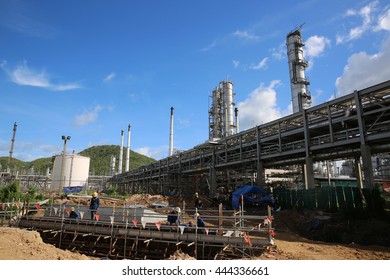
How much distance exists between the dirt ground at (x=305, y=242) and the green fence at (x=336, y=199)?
1652 millimetres

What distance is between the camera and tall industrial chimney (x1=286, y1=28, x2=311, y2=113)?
114ft

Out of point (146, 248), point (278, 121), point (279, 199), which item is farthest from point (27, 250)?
point (278, 121)

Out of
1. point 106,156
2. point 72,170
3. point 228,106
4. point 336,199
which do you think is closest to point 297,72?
point 228,106

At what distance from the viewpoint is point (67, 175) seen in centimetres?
6438

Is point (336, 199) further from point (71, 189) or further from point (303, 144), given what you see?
point (71, 189)

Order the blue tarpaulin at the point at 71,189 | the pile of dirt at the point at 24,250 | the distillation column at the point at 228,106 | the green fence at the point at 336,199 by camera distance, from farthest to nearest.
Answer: the blue tarpaulin at the point at 71,189 < the distillation column at the point at 228,106 < the green fence at the point at 336,199 < the pile of dirt at the point at 24,250

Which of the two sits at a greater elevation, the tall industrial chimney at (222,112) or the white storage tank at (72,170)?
the tall industrial chimney at (222,112)

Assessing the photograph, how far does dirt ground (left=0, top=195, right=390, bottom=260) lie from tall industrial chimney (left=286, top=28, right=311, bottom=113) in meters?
18.6

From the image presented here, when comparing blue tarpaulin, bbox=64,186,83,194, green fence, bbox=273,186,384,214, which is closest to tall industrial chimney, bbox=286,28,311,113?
green fence, bbox=273,186,384,214

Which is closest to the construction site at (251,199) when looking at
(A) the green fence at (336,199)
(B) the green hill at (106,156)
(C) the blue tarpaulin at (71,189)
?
(A) the green fence at (336,199)

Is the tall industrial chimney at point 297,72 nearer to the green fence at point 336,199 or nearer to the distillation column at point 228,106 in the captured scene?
the green fence at point 336,199

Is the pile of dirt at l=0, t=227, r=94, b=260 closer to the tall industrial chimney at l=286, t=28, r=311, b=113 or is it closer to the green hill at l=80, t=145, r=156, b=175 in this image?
the tall industrial chimney at l=286, t=28, r=311, b=113

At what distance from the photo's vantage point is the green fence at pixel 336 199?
17469 mm

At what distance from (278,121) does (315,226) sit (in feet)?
40.2
